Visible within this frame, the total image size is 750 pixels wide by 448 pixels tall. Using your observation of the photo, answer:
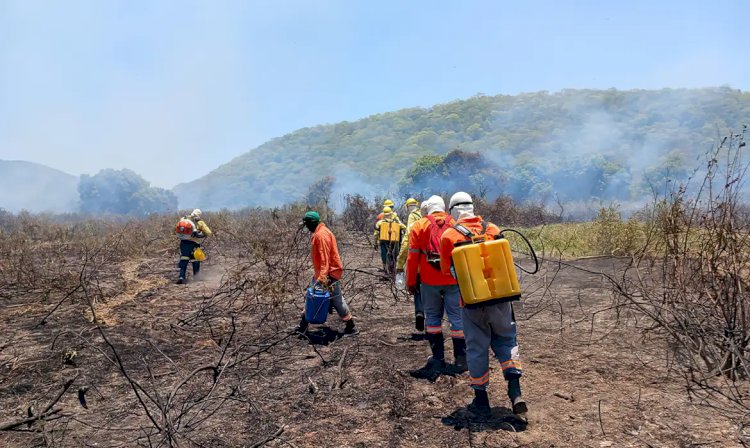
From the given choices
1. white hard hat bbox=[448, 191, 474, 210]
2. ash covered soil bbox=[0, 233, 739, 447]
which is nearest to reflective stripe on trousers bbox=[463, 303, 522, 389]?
ash covered soil bbox=[0, 233, 739, 447]

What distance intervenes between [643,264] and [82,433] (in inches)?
390

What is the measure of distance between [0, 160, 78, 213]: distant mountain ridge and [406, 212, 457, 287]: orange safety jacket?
7855 cm

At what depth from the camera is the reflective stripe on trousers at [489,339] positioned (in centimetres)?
339

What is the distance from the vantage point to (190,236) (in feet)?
30.5

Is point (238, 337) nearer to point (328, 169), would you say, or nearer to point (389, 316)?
point (389, 316)

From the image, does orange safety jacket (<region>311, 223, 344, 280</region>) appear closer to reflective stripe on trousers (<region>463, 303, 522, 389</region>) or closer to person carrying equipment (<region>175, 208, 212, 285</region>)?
reflective stripe on trousers (<region>463, 303, 522, 389</region>)

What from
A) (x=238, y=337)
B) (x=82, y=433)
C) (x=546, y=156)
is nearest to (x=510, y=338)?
(x=82, y=433)

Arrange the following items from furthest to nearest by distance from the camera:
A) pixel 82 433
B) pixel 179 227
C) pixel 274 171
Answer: pixel 274 171 → pixel 179 227 → pixel 82 433

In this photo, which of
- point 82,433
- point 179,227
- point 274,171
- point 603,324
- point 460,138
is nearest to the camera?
point 82,433

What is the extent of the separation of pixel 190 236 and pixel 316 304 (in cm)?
498

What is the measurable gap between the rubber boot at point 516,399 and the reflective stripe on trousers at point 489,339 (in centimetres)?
6

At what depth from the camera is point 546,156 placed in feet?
210

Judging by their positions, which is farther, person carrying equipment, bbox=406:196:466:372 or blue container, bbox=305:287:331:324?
blue container, bbox=305:287:331:324

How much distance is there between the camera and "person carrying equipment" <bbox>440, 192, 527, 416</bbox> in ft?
11.1
